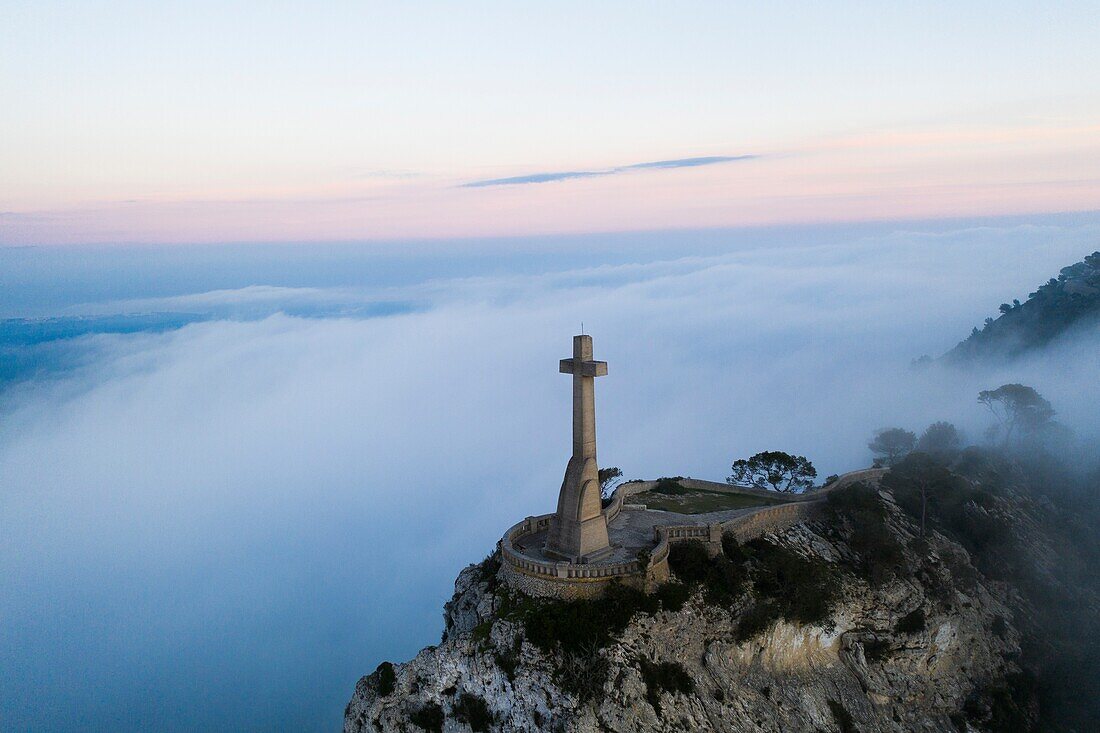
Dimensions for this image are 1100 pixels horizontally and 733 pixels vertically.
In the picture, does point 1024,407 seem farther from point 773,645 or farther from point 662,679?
point 662,679

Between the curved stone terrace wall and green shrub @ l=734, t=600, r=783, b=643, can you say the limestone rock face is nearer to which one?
green shrub @ l=734, t=600, r=783, b=643

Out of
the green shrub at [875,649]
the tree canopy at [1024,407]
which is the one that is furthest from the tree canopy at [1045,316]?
the green shrub at [875,649]

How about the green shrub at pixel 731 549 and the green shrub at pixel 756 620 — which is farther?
the green shrub at pixel 731 549

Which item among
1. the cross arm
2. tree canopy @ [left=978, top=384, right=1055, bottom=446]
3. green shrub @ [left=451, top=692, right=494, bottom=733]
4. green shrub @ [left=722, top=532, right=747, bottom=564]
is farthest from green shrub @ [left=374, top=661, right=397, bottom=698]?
tree canopy @ [left=978, top=384, right=1055, bottom=446]

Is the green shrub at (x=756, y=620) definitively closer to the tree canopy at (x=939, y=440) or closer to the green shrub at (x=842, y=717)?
the green shrub at (x=842, y=717)

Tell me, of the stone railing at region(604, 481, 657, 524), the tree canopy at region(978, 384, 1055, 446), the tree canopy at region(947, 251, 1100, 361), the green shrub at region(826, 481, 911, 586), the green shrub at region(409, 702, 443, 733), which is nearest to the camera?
the green shrub at region(409, 702, 443, 733)

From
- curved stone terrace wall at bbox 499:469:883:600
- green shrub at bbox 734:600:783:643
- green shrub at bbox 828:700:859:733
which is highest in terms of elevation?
curved stone terrace wall at bbox 499:469:883:600

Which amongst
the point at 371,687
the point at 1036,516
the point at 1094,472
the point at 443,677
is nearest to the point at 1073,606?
the point at 1036,516
